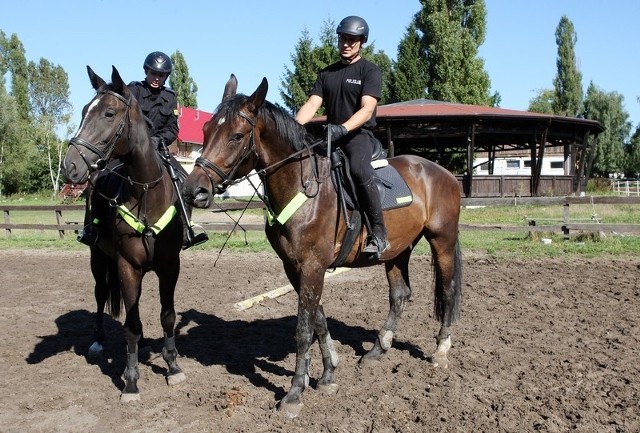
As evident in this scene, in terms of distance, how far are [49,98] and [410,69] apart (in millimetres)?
44423

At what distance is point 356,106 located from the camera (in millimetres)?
5020

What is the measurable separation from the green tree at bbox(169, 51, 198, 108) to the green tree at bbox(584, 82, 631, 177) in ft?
144

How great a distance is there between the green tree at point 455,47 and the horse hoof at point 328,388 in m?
37.4

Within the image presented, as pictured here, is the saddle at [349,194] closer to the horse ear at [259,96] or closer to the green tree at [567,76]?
the horse ear at [259,96]

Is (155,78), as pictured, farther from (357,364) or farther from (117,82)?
(357,364)

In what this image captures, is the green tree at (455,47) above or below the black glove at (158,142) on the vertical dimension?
above

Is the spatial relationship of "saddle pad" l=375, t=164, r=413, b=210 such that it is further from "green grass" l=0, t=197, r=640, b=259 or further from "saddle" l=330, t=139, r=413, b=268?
"green grass" l=0, t=197, r=640, b=259

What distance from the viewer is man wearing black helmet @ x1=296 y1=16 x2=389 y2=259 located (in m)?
4.84

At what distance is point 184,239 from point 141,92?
5.36 feet

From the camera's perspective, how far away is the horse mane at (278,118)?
4.23 metres

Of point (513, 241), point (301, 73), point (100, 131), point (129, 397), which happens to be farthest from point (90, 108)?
point (301, 73)

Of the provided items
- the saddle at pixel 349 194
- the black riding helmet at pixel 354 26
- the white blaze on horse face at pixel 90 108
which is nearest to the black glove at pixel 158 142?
the white blaze on horse face at pixel 90 108

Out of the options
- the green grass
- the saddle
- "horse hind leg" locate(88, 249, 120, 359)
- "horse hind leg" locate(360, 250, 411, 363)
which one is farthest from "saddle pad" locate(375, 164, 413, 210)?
the green grass

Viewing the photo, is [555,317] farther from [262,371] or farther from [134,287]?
[134,287]
